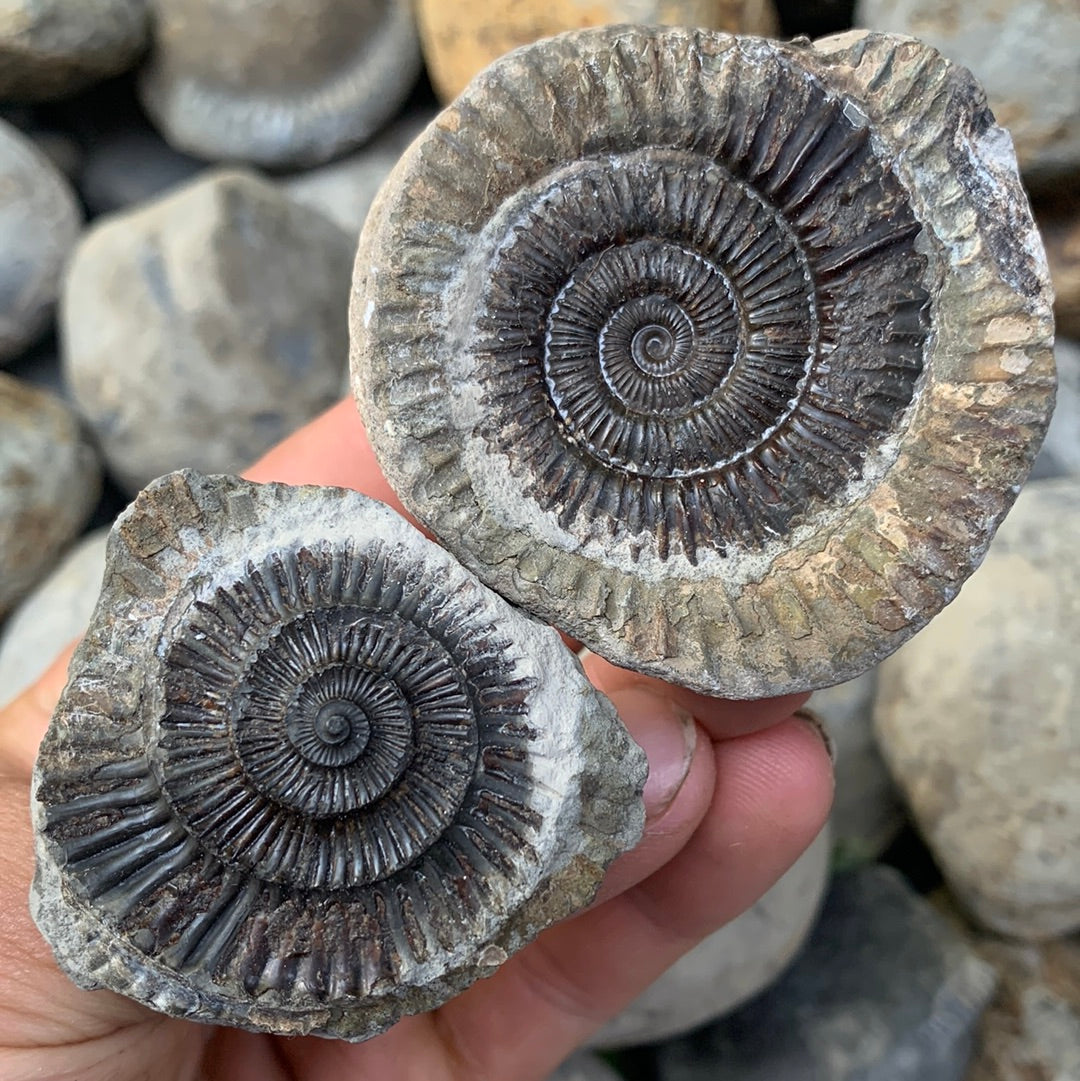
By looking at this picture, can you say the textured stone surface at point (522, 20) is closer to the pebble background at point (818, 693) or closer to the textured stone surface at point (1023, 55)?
the pebble background at point (818, 693)

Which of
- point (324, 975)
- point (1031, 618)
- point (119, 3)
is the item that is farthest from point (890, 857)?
point (119, 3)

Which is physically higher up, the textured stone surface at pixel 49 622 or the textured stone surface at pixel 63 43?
the textured stone surface at pixel 63 43

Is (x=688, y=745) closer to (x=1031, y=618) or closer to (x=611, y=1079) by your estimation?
(x=1031, y=618)

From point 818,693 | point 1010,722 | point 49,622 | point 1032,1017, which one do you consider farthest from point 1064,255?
point 49,622

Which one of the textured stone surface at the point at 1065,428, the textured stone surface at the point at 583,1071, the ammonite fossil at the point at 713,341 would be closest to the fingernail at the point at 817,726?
the ammonite fossil at the point at 713,341

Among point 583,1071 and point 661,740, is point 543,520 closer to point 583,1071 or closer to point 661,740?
point 661,740

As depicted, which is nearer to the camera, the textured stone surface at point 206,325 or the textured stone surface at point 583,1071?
the textured stone surface at point 583,1071

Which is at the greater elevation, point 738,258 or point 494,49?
point 738,258
